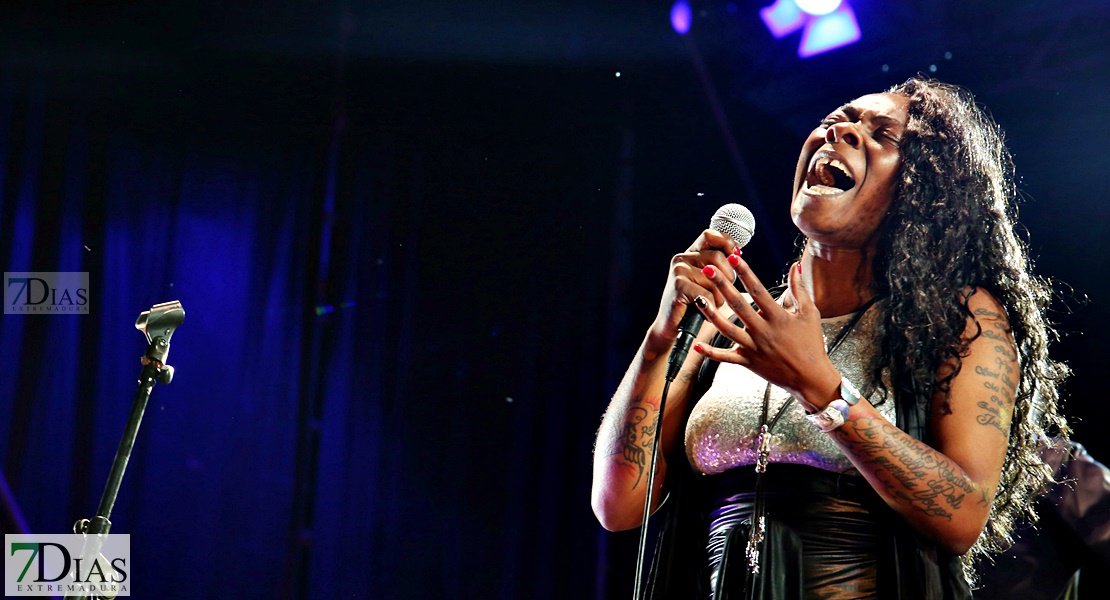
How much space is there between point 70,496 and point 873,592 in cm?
279

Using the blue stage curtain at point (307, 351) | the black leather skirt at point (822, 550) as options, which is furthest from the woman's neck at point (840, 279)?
the blue stage curtain at point (307, 351)

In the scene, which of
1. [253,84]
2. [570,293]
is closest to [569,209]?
[570,293]

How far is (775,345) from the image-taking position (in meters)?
1.23

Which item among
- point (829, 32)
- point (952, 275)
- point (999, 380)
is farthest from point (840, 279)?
point (829, 32)

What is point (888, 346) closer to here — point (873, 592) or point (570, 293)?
point (873, 592)

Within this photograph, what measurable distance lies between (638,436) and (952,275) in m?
0.61

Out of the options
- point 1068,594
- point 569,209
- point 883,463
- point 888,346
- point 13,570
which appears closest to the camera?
point 883,463

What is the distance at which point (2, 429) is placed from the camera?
3107 millimetres

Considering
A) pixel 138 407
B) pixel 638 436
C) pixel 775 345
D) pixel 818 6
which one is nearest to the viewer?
pixel 775 345

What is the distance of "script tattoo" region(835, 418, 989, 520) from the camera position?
1.26 m

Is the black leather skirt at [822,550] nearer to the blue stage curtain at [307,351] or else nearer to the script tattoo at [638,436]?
the script tattoo at [638,436]

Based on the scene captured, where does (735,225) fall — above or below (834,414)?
above

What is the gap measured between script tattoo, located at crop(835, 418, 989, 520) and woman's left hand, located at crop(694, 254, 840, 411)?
0.24 ft

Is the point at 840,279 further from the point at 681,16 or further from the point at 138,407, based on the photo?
the point at 681,16
